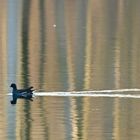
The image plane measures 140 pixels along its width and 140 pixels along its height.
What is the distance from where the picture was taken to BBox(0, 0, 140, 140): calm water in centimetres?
1631

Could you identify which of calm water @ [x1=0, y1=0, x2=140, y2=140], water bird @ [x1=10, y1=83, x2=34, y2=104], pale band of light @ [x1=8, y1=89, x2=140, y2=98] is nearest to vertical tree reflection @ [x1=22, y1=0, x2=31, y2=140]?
calm water @ [x1=0, y1=0, x2=140, y2=140]

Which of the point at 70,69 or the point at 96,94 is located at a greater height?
the point at 70,69

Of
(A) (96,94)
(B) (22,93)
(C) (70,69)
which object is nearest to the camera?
(B) (22,93)

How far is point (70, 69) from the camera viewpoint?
22.9 meters

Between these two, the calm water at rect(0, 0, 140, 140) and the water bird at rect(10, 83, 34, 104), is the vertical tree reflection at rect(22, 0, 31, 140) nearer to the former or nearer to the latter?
the calm water at rect(0, 0, 140, 140)

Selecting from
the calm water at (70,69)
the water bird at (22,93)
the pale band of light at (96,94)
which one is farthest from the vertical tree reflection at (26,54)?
the pale band of light at (96,94)

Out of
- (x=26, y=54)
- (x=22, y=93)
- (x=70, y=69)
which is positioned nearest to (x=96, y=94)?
(x=22, y=93)

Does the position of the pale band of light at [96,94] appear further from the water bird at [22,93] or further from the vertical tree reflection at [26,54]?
the vertical tree reflection at [26,54]

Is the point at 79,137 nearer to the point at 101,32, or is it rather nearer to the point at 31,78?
the point at 31,78

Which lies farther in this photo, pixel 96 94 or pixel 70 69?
pixel 70 69

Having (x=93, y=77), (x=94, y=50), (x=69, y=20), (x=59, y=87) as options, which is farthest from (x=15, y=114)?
(x=69, y=20)

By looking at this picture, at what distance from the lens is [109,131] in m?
16.0

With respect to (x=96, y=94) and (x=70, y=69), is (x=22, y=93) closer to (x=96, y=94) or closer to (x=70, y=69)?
(x=96, y=94)

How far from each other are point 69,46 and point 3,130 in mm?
11611
